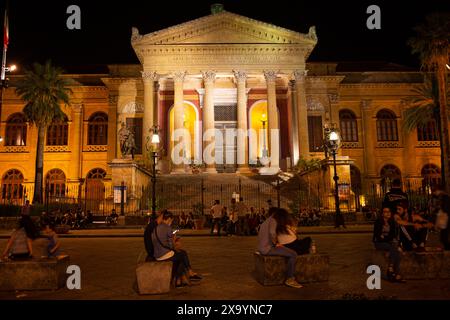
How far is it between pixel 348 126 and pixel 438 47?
1589 cm

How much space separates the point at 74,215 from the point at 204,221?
712cm

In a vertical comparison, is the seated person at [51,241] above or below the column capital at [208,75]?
below

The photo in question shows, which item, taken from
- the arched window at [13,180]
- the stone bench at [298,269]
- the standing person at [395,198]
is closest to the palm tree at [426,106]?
the standing person at [395,198]

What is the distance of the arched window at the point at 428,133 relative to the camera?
3962cm

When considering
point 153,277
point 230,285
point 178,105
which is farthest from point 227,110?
point 153,277

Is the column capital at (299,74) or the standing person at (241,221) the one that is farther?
the column capital at (299,74)

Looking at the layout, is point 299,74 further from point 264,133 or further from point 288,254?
point 288,254

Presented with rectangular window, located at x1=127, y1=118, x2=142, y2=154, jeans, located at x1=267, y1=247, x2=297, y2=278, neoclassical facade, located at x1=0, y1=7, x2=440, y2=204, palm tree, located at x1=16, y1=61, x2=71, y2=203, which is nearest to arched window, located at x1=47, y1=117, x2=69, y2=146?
neoclassical facade, located at x1=0, y1=7, x2=440, y2=204

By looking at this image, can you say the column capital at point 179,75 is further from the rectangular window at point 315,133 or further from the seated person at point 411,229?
the seated person at point 411,229

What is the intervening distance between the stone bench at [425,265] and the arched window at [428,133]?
119ft

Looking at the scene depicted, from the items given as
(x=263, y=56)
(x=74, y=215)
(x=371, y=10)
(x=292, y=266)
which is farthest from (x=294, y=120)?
(x=292, y=266)

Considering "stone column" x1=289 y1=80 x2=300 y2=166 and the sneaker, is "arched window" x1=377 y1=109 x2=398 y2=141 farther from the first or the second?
the sneaker

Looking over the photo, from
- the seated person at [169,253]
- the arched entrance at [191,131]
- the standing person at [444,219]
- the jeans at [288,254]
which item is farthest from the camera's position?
the arched entrance at [191,131]

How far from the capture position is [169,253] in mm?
6664
